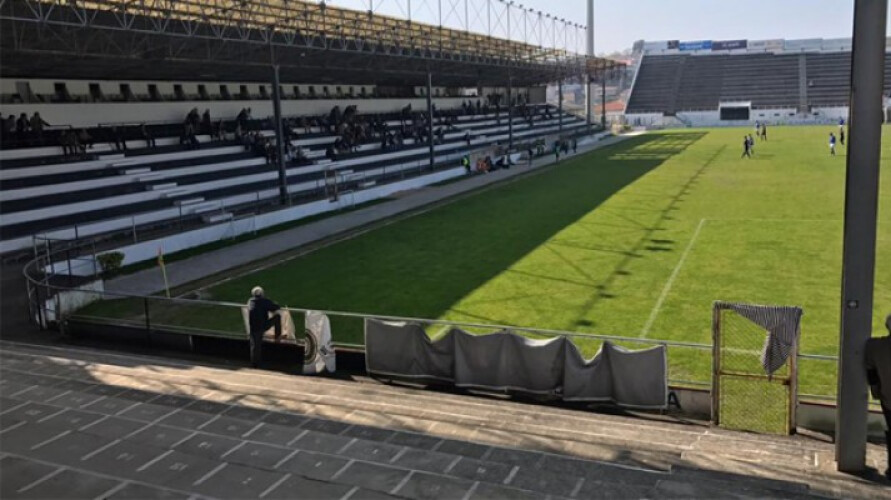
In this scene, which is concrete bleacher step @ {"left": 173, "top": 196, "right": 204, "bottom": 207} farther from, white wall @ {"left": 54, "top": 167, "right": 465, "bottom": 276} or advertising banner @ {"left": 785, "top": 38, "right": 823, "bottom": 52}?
advertising banner @ {"left": 785, "top": 38, "right": 823, "bottom": 52}

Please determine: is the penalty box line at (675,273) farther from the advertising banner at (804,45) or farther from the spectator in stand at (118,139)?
the advertising banner at (804,45)

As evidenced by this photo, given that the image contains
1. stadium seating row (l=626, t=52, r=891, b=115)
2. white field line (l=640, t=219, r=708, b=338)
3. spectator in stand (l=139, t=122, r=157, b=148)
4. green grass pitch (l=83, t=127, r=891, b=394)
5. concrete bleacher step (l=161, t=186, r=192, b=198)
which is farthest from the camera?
stadium seating row (l=626, t=52, r=891, b=115)

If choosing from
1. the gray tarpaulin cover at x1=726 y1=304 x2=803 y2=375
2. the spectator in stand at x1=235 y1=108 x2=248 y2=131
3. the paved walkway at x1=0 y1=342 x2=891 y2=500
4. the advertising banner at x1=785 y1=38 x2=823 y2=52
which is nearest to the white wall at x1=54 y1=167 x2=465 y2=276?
the spectator in stand at x1=235 y1=108 x2=248 y2=131

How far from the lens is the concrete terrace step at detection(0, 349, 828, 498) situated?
775 cm

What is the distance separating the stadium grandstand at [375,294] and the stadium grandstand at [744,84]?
51.2 meters

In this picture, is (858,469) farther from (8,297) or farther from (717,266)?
(8,297)

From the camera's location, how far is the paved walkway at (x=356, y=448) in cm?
776

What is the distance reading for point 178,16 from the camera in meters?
30.4

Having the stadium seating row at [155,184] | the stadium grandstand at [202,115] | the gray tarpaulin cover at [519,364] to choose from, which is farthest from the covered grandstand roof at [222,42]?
the gray tarpaulin cover at [519,364]

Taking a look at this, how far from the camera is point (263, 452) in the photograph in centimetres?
889

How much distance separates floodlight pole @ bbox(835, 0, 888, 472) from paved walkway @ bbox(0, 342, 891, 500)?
2.12 ft

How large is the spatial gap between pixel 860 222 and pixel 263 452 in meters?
7.49

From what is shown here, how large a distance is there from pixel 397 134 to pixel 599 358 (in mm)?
44738

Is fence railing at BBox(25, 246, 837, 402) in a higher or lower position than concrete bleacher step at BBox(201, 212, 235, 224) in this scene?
lower
